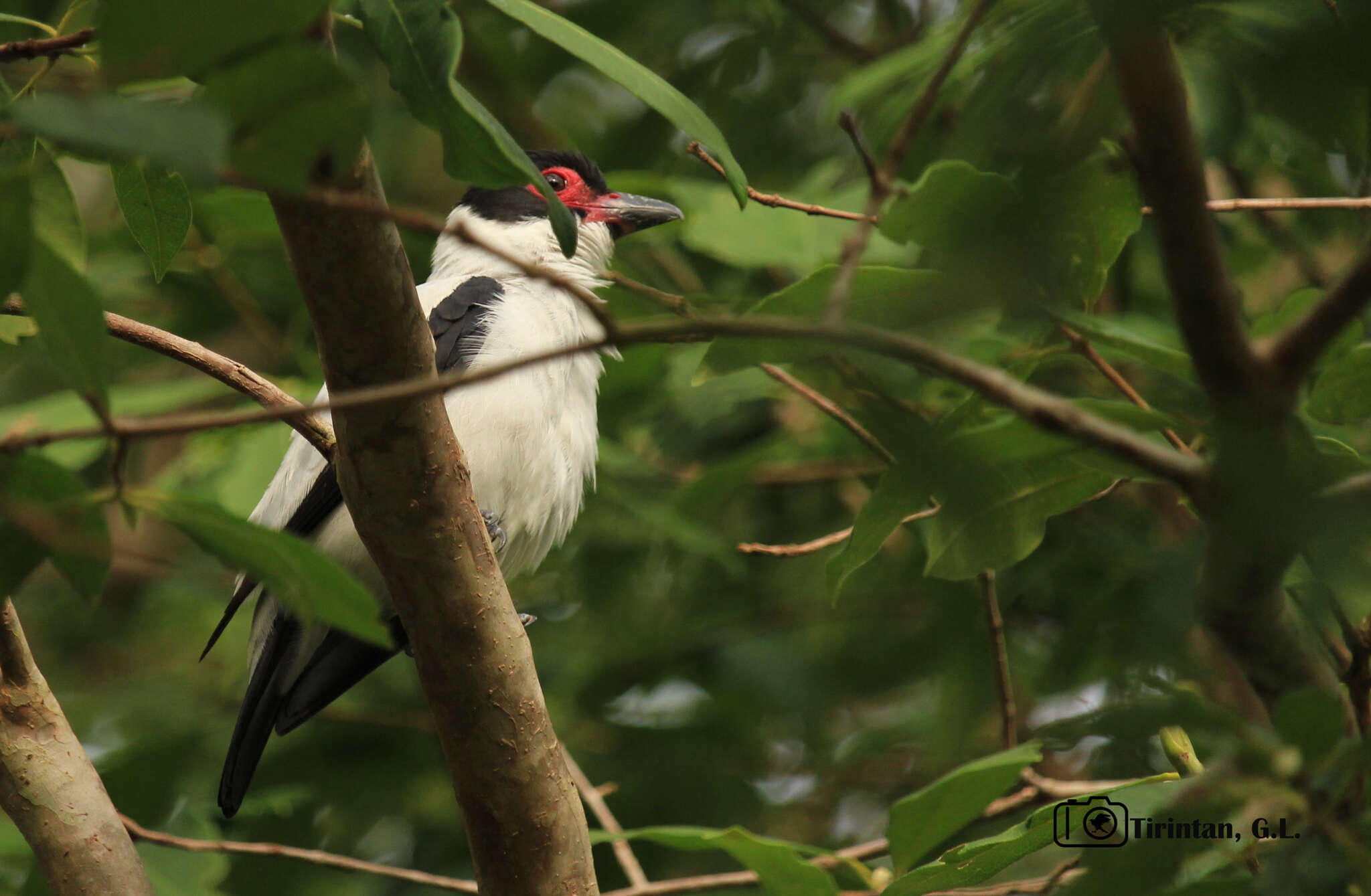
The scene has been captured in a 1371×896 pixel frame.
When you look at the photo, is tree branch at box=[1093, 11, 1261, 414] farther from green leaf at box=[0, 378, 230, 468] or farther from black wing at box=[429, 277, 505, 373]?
green leaf at box=[0, 378, 230, 468]

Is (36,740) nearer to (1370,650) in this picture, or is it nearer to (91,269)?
(1370,650)

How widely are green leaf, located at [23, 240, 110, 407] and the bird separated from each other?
6.81 ft

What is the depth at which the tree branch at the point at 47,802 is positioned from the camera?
2.34m

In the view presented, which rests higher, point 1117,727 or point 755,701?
point 1117,727

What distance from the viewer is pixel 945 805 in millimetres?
2076

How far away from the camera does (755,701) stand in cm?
492

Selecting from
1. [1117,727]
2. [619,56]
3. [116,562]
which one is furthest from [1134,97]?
[116,562]

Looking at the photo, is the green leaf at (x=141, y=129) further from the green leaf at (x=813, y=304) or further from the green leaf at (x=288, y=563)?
the green leaf at (x=813, y=304)

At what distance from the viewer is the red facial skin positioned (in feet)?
14.1

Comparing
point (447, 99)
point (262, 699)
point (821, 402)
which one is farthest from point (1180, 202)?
point (262, 699)

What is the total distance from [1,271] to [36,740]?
1.58 meters

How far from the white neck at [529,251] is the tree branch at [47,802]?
1.96m

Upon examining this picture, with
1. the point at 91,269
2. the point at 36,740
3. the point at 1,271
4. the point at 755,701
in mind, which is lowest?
the point at 755,701

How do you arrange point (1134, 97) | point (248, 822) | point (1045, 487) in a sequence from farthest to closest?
point (248, 822) → point (1045, 487) → point (1134, 97)
